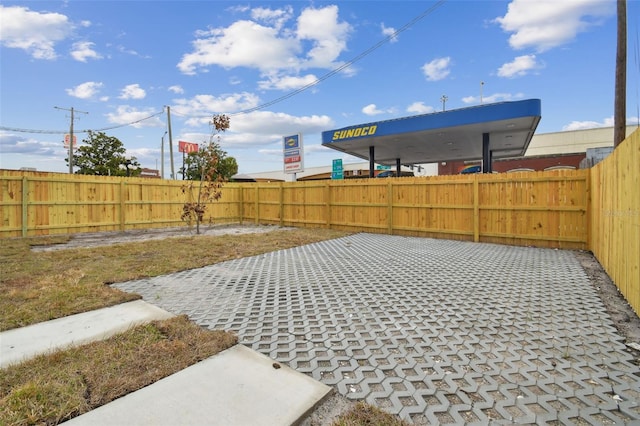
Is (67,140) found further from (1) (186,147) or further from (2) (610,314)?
(2) (610,314)

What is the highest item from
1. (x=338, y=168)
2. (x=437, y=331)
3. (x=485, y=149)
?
(x=485, y=149)

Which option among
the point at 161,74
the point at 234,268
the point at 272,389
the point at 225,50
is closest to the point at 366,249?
the point at 234,268

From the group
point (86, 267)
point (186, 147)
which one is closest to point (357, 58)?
point (86, 267)

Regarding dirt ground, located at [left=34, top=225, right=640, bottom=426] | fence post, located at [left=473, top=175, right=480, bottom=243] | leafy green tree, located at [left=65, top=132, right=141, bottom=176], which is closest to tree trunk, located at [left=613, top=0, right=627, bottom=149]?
fence post, located at [left=473, top=175, right=480, bottom=243]

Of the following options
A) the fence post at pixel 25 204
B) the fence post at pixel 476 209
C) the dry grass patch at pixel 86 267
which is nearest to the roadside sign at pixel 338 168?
the dry grass patch at pixel 86 267

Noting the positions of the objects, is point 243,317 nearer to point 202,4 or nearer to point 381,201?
point 381,201

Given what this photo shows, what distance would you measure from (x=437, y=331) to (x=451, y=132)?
12598 mm

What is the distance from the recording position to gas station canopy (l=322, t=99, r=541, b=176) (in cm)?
1092

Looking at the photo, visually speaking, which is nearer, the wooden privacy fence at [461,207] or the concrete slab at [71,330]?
the concrete slab at [71,330]

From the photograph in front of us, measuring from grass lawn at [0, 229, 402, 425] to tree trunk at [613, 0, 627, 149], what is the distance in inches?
428

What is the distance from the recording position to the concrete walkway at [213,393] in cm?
178

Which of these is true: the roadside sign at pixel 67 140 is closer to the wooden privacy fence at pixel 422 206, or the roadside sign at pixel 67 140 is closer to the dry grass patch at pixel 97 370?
the wooden privacy fence at pixel 422 206

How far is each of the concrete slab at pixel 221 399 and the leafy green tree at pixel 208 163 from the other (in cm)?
1049

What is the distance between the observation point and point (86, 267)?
5762 mm
